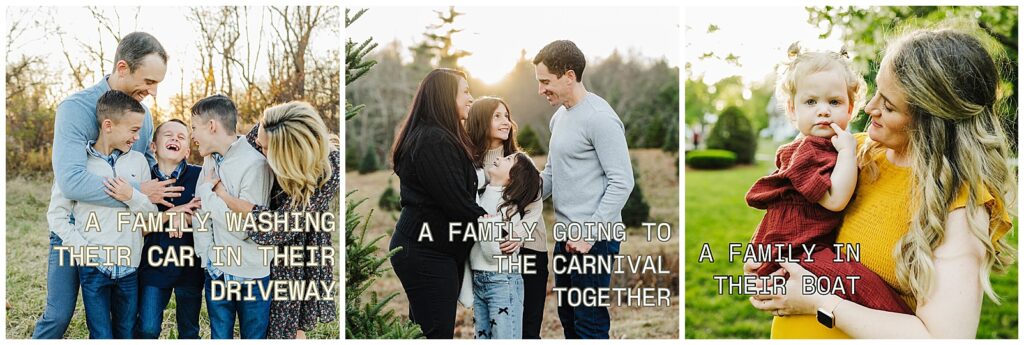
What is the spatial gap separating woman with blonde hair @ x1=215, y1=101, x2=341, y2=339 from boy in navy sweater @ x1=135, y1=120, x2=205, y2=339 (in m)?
0.23

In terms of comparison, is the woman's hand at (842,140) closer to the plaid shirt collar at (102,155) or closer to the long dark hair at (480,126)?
the long dark hair at (480,126)

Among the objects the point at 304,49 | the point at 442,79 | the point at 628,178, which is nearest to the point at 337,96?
the point at 304,49

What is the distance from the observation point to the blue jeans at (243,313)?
4.76 metres

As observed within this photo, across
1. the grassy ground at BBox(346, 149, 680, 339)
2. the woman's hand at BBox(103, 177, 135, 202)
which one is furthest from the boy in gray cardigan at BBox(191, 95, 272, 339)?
the grassy ground at BBox(346, 149, 680, 339)

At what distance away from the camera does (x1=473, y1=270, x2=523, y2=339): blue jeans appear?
4688 mm

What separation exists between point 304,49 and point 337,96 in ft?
1.13

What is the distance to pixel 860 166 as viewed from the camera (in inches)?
140

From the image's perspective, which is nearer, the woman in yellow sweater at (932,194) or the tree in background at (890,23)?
the woman in yellow sweater at (932,194)

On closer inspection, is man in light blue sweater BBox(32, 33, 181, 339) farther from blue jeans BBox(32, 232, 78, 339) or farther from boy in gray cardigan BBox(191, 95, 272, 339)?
boy in gray cardigan BBox(191, 95, 272, 339)

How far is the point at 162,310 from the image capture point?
475cm

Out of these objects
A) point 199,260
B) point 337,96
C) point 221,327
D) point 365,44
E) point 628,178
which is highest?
Result: point 365,44

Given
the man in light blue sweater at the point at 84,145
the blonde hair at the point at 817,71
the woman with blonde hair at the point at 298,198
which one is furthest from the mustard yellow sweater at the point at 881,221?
the man in light blue sweater at the point at 84,145

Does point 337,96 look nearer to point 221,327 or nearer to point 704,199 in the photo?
point 221,327

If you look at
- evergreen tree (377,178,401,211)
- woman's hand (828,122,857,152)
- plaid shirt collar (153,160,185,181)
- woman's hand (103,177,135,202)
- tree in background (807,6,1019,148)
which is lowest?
evergreen tree (377,178,401,211)
